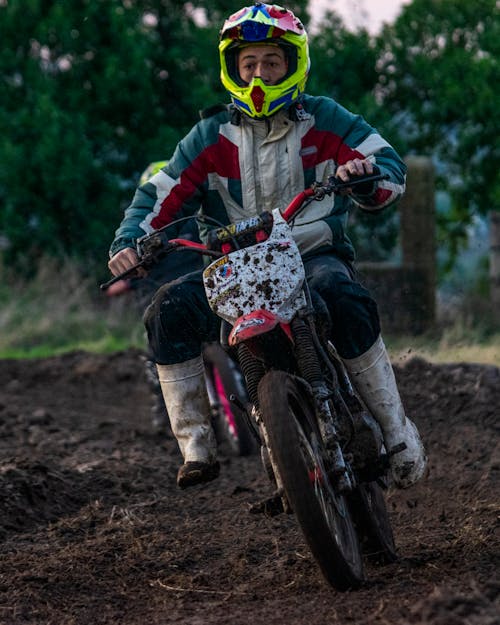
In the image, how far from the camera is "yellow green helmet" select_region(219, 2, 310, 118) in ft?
18.3

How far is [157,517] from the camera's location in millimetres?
7059

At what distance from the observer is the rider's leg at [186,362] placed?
5.40 meters

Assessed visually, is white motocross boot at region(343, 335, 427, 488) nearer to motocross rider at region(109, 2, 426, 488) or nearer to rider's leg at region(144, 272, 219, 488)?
motocross rider at region(109, 2, 426, 488)

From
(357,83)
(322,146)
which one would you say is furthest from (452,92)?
(322,146)

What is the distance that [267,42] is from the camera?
566cm

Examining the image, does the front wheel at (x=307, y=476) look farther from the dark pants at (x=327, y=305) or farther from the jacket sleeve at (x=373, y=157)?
the jacket sleeve at (x=373, y=157)

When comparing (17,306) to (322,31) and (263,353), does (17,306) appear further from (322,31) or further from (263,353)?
(263,353)

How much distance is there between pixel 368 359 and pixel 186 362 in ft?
2.64

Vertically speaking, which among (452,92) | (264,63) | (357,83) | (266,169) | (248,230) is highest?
(357,83)

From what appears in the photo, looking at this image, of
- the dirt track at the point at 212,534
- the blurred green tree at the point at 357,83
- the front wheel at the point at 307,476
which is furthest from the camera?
the blurred green tree at the point at 357,83

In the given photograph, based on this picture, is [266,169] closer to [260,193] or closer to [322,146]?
[260,193]

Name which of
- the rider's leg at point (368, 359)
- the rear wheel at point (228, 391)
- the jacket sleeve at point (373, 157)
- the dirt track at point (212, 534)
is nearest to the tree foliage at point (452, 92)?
the dirt track at point (212, 534)

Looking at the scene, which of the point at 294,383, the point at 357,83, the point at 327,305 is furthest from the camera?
the point at 357,83

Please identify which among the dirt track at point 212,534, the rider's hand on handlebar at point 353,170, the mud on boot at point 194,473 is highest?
the rider's hand on handlebar at point 353,170
